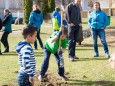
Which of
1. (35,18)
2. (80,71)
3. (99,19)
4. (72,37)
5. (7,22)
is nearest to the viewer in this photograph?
(80,71)

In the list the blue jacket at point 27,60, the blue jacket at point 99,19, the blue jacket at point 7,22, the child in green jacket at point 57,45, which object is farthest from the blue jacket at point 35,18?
the blue jacket at point 27,60

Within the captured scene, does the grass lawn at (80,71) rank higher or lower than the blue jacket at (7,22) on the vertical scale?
lower

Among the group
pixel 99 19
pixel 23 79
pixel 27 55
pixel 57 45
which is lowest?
pixel 23 79

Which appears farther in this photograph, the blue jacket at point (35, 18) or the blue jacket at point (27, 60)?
the blue jacket at point (35, 18)

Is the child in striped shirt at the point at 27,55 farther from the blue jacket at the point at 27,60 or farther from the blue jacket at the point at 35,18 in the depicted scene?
the blue jacket at the point at 35,18

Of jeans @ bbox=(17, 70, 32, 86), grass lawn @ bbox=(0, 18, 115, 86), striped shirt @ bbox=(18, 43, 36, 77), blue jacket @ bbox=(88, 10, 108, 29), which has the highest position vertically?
blue jacket @ bbox=(88, 10, 108, 29)

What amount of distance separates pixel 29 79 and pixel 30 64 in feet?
0.80

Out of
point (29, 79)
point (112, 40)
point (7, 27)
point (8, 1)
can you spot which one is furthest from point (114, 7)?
point (29, 79)

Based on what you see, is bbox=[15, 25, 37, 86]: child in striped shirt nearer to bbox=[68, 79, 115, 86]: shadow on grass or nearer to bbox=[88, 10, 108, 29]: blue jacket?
bbox=[68, 79, 115, 86]: shadow on grass

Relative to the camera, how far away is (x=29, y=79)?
5.97 m

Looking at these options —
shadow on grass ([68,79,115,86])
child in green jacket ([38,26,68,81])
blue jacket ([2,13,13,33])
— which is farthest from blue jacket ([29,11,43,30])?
shadow on grass ([68,79,115,86])

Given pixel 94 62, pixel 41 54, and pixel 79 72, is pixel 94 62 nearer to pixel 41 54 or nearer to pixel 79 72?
pixel 79 72

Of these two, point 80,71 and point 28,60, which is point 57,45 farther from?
point 28,60

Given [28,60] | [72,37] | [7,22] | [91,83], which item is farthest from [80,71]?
[7,22]
